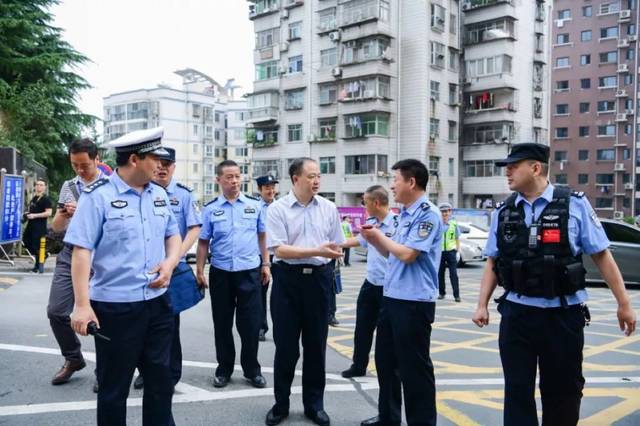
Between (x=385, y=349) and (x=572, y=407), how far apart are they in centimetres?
126

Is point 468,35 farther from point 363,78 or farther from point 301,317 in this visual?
point 301,317

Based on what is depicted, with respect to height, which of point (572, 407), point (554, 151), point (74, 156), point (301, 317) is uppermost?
point (554, 151)

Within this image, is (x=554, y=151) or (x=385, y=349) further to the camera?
(x=554, y=151)

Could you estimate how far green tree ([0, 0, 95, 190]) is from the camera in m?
21.2

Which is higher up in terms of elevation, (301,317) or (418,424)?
(301,317)

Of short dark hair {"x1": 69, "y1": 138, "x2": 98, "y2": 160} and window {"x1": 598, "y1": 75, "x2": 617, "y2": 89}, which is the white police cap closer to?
short dark hair {"x1": 69, "y1": 138, "x2": 98, "y2": 160}

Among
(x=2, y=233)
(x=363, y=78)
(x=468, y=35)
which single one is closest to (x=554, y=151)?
(x=468, y=35)

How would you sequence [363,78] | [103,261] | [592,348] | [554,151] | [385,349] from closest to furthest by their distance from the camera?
[103,261] → [385,349] → [592,348] → [363,78] → [554,151]

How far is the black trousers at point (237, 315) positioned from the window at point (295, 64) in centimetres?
4125

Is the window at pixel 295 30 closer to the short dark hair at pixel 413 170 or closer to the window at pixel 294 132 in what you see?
the window at pixel 294 132

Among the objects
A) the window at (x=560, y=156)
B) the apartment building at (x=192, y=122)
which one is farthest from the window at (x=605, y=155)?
the apartment building at (x=192, y=122)

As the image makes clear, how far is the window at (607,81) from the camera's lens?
59147 millimetres

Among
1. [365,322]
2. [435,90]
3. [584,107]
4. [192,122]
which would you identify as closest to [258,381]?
[365,322]

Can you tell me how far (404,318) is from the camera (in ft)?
13.3
